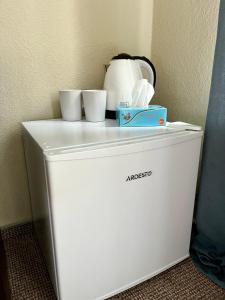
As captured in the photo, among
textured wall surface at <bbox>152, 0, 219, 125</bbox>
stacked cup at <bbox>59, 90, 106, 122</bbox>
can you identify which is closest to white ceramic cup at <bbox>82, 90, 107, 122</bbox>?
stacked cup at <bbox>59, 90, 106, 122</bbox>

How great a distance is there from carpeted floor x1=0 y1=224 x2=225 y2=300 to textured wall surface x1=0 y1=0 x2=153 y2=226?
0.73ft

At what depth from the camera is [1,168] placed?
117 cm

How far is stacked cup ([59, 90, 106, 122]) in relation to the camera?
39.5 inches

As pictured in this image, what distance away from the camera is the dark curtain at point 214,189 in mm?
914

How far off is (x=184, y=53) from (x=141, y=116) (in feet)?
1.47

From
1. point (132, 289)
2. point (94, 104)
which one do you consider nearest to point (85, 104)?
point (94, 104)

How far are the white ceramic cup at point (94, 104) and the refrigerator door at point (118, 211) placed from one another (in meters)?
0.33

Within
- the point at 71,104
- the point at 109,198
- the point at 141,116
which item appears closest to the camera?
the point at 109,198

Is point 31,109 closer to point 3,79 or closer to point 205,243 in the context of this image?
point 3,79

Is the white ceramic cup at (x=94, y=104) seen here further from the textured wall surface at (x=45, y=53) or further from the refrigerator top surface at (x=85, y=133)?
the textured wall surface at (x=45, y=53)

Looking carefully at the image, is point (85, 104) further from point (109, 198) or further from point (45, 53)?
point (109, 198)

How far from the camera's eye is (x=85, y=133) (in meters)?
0.88

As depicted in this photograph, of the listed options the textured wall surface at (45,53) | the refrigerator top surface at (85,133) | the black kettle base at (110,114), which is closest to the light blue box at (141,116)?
the refrigerator top surface at (85,133)

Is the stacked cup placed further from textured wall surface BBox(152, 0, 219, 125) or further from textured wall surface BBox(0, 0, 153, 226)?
textured wall surface BBox(152, 0, 219, 125)
